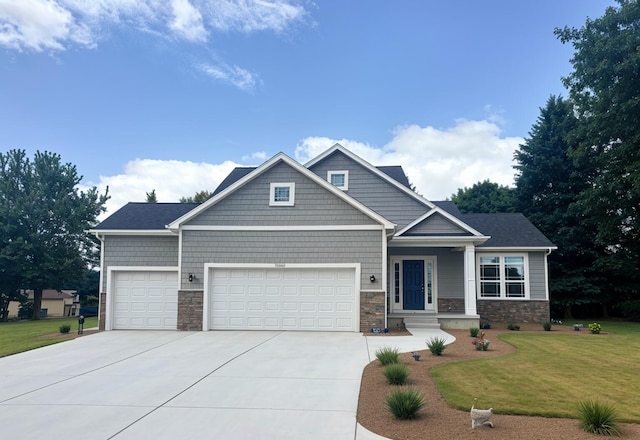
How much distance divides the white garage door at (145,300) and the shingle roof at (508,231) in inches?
491

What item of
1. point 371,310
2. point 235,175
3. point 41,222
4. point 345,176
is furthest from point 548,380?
point 41,222

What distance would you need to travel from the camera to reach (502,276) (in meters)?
18.6

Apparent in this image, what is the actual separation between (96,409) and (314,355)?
16.6 feet

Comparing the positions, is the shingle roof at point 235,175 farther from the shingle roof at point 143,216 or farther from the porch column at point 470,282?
the porch column at point 470,282

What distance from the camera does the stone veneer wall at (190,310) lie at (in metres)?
14.6

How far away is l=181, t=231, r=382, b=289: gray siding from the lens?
14.4m

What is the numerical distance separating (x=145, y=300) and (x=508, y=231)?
595 inches

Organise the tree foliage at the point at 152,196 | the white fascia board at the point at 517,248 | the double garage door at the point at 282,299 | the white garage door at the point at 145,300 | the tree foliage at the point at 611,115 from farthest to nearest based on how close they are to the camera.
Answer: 1. the tree foliage at the point at 152,196
2. the white fascia board at the point at 517,248
3. the tree foliage at the point at 611,115
4. the white garage door at the point at 145,300
5. the double garage door at the point at 282,299

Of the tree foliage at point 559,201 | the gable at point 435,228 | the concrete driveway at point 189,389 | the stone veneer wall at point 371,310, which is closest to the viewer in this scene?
the concrete driveway at point 189,389

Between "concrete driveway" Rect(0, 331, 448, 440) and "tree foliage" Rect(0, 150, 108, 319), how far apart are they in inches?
752

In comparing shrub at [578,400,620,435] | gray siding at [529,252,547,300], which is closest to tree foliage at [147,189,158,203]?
gray siding at [529,252,547,300]

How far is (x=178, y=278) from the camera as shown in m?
15.2

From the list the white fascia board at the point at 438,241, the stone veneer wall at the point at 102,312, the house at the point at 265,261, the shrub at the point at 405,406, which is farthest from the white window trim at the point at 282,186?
the shrub at the point at 405,406

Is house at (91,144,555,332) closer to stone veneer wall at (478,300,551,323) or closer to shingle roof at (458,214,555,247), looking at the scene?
stone veneer wall at (478,300,551,323)
